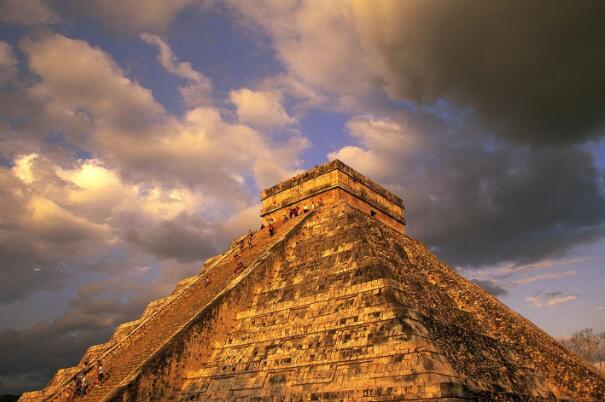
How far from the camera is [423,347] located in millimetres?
8562

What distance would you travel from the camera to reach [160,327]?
13.8 metres

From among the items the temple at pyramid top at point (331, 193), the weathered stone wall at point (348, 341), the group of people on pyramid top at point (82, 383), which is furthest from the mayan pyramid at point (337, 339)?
the temple at pyramid top at point (331, 193)

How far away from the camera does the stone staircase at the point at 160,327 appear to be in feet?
38.0

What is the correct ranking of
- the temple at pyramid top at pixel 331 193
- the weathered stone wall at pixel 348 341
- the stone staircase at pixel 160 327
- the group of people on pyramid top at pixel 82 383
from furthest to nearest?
the temple at pyramid top at pixel 331 193
the group of people on pyramid top at pixel 82 383
the stone staircase at pixel 160 327
the weathered stone wall at pixel 348 341

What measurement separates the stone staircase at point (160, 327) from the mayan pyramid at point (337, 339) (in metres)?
0.05

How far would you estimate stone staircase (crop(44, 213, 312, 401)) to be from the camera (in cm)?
1158

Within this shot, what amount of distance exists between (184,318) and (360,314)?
19.2 ft

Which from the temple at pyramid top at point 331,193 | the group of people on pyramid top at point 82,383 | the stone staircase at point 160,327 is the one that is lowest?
the group of people on pyramid top at point 82,383

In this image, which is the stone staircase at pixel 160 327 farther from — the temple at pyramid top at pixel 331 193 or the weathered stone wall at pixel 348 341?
the temple at pyramid top at pixel 331 193

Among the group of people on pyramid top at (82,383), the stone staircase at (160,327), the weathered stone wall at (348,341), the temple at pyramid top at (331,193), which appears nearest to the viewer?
the weathered stone wall at (348,341)

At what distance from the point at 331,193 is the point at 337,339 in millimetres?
8677

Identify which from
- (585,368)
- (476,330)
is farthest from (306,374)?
(585,368)

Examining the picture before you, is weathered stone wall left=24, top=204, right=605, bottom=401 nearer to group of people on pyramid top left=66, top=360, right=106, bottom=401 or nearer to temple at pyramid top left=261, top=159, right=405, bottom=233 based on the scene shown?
group of people on pyramid top left=66, top=360, right=106, bottom=401

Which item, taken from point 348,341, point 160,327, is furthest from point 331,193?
point 348,341
